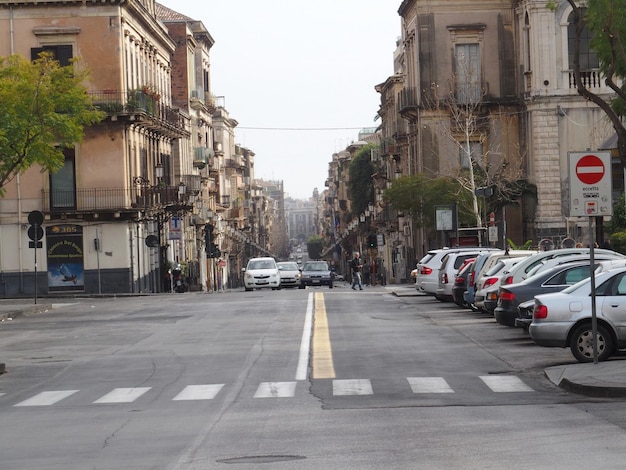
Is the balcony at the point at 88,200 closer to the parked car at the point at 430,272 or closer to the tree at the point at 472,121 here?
the tree at the point at 472,121

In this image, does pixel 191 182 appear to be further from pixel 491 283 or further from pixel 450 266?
pixel 491 283

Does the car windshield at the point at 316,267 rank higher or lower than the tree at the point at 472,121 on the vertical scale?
lower

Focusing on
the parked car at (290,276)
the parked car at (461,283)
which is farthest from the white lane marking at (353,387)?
the parked car at (290,276)

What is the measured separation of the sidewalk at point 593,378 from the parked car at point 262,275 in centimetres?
4103

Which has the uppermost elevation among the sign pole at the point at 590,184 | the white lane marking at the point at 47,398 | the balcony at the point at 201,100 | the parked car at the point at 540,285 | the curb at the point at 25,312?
the balcony at the point at 201,100

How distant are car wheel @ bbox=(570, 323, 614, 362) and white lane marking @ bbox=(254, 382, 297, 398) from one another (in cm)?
471

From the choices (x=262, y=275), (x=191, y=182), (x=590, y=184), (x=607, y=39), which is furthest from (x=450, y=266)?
(x=191, y=182)

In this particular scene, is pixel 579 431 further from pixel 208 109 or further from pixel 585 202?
pixel 208 109

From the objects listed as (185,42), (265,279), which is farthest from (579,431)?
(185,42)

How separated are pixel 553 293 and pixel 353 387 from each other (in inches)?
209

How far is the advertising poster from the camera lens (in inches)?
2484

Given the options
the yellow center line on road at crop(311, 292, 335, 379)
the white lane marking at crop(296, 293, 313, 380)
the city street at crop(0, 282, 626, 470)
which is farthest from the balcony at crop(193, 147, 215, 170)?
the city street at crop(0, 282, 626, 470)

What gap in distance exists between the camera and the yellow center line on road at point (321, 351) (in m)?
20.2

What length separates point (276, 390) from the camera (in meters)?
18.0
